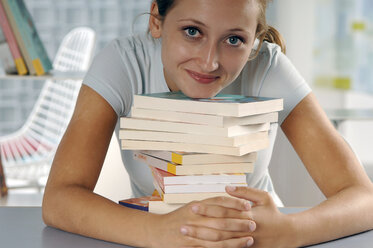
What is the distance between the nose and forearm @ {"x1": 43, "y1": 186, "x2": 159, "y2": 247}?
34cm

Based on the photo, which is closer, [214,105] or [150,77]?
[214,105]

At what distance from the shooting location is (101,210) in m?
1.04

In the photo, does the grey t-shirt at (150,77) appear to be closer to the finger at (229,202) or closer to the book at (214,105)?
the book at (214,105)

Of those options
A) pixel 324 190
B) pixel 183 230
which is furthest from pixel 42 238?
pixel 324 190

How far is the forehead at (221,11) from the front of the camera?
3.63 ft

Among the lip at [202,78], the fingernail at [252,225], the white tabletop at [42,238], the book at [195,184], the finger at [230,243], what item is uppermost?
the lip at [202,78]

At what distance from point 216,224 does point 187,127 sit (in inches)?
6.8

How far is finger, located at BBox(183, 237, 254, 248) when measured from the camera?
36.1 inches

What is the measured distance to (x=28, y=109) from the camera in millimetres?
6199

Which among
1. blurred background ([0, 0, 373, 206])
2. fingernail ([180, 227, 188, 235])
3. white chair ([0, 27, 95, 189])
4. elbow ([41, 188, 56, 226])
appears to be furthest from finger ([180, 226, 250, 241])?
blurred background ([0, 0, 373, 206])

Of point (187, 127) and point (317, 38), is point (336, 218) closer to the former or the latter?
point (187, 127)

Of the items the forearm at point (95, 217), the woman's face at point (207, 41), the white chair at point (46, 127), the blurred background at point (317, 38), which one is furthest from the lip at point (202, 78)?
the blurred background at point (317, 38)

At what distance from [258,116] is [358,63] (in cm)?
563

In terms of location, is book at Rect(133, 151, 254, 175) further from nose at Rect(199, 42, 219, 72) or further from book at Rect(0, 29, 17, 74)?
book at Rect(0, 29, 17, 74)
